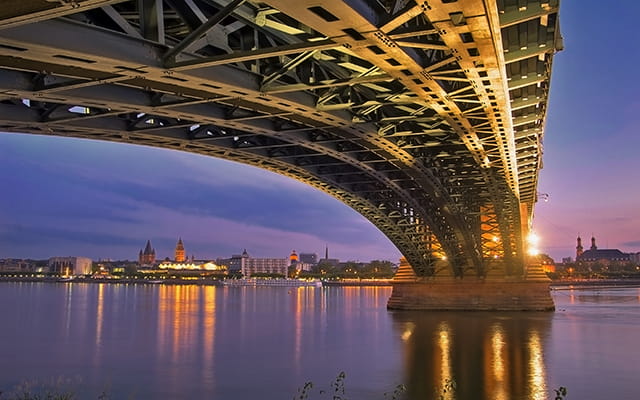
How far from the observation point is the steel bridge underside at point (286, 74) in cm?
1204

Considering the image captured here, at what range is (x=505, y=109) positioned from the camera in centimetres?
2033

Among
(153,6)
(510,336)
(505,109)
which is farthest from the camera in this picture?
(510,336)

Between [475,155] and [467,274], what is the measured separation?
107 ft

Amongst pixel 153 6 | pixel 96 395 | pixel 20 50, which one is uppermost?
pixel 153 6

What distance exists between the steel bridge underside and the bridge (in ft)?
0.14

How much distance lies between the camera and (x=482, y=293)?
2383 inches

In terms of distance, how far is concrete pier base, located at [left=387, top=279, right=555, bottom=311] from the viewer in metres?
60.4

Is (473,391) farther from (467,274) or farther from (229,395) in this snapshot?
(467,274)

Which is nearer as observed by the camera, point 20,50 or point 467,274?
point 20,50

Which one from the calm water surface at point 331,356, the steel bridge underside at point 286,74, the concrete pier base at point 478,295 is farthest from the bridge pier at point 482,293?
the steel bridge underside at point 286,74

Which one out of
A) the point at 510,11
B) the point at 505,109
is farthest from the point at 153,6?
the point at 505,109

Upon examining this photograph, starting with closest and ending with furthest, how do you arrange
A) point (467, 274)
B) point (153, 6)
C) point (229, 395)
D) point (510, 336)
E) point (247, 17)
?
1. point (153, 6)
2. point (247, 17)
3. point (229, 395)
4. point (510, 336)
5. point (467, 274)

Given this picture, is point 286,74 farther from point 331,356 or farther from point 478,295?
point 478,295

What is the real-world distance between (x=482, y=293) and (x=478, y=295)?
43cm
